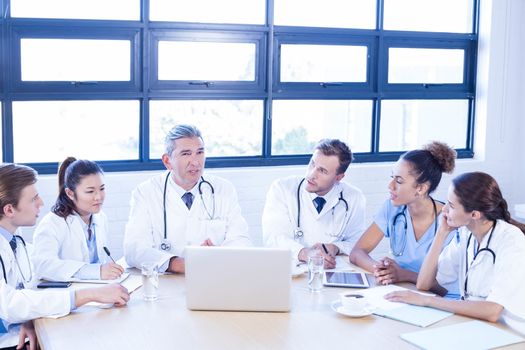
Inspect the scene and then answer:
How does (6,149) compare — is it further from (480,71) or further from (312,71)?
(480,71)

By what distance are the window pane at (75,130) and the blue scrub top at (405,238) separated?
1.84m

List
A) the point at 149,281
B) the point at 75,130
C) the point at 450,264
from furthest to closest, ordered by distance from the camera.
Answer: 1. the point at 75,130
2. the point at 450,264
3. the point at 149,281

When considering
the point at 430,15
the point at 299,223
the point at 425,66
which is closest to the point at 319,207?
the point at 299,223

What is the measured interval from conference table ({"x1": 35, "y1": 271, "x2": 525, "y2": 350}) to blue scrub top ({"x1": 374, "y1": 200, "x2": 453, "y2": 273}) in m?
0.73

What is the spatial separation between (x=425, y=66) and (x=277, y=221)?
7.45 ft

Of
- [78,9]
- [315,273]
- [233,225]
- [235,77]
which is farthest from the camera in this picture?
[235,77]

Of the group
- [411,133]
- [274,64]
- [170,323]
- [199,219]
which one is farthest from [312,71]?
[170,323]

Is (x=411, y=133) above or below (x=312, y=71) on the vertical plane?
below

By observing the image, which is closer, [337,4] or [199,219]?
[199,219]

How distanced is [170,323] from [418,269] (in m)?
1.31

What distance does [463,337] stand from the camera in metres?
2.33

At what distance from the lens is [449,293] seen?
3061 mm

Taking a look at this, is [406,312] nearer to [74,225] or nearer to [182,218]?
[182,218]

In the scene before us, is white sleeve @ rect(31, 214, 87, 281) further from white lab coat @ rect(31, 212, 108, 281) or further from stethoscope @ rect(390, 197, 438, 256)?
stethoscope @ rect(390, 197, 438, 256)
